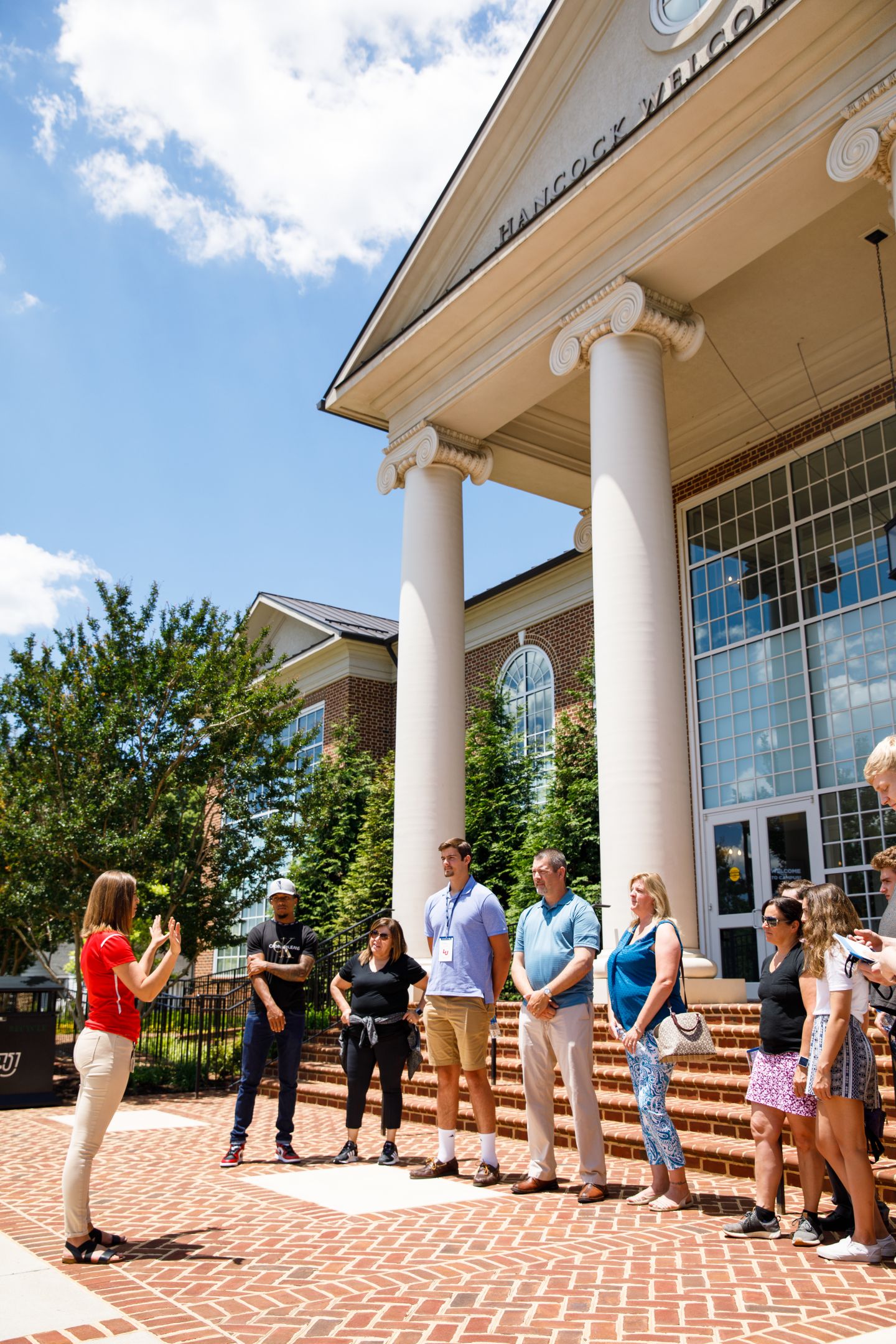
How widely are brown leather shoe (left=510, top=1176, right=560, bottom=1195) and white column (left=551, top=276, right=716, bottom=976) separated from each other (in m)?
3.29

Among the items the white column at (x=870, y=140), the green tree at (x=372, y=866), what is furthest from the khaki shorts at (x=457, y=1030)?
the green tree at (x=372, y=866)

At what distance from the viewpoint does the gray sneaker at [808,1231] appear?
4.43 metres

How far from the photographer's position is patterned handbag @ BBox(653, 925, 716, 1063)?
5.07 m

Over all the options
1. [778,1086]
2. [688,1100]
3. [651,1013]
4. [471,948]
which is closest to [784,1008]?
[778,1086]

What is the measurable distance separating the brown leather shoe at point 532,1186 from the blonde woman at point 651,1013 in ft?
1.56

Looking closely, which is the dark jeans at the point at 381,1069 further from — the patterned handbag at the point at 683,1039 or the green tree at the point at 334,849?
the green tree at the point at 334,849

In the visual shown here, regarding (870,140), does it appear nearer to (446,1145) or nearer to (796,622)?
(796,622)

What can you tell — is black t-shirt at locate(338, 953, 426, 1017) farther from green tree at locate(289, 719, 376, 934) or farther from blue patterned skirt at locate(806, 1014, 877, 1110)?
green tree at locate(289, 719, 376, 934)

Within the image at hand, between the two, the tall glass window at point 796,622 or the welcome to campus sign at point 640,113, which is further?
the tall glass window at point 796,622

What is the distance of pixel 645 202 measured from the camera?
392 inches

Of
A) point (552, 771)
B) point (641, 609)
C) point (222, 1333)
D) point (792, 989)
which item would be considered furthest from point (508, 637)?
point (222, 1333)

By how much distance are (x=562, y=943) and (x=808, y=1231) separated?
1815mm

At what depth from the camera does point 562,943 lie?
571 centimetres

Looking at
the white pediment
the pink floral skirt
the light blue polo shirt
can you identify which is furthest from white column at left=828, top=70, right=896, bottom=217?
the pink floral skirt
